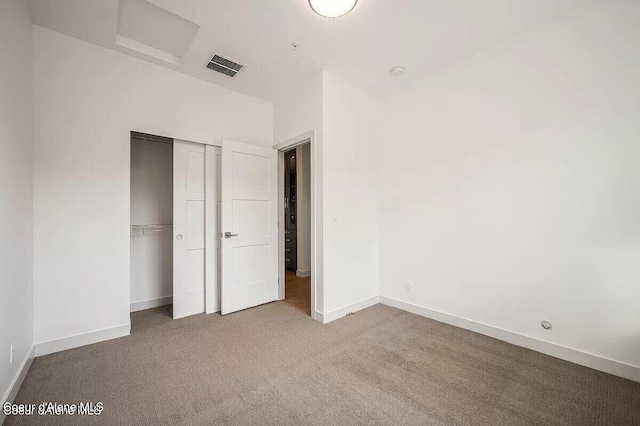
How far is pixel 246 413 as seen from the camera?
1608 mm

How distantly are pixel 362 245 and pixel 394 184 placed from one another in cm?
93

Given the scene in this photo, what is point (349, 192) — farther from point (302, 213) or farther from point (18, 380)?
point (18, 380)

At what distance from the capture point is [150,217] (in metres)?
3.60

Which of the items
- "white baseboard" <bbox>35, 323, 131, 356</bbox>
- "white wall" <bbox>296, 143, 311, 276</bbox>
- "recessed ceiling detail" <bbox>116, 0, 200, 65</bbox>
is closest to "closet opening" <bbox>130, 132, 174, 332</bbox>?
"white baseboard" <bbox>35, 323, 131, 356</bbox>

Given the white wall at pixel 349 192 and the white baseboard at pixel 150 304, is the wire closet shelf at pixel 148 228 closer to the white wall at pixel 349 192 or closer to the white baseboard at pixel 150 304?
the white baseboard at pixel 150 304

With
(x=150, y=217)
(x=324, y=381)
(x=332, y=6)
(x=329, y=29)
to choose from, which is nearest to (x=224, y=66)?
(x=329, y=29)

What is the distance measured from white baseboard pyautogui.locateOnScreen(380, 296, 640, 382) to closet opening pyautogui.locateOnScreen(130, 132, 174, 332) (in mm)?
3384

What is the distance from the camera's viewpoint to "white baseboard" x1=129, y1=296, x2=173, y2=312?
3.38m

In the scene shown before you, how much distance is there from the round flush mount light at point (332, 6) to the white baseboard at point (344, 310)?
2.85 meters

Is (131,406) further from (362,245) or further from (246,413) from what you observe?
(362,245)

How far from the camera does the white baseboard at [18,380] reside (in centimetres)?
161

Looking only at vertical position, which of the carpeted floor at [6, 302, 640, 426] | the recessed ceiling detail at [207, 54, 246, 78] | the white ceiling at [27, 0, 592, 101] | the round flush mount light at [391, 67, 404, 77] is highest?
the recessed ceiling detail at [207, 54, 246, 78]

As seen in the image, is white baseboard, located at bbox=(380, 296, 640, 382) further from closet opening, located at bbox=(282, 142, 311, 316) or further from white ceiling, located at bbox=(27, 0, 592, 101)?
white ceiling, located at bbox=(27, 0, 592, 101)

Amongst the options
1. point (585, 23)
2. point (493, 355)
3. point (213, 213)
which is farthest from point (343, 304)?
point (585, 23)
